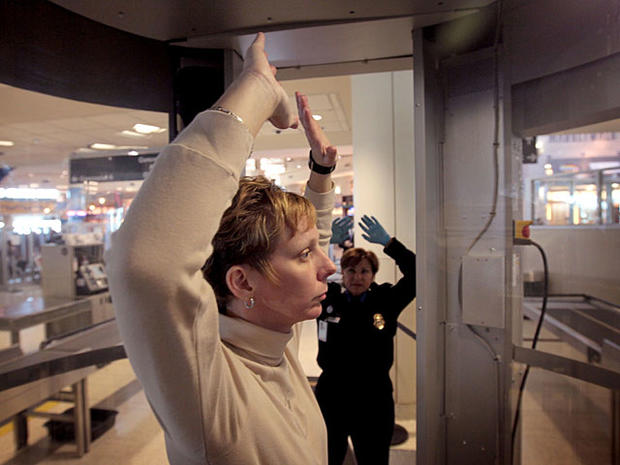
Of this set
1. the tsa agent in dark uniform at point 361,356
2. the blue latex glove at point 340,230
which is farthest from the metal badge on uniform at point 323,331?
the blue latex glove at point 340,230

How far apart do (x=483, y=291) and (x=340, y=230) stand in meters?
0.71

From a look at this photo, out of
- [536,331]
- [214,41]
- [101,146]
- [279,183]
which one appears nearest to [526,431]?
[536,331]

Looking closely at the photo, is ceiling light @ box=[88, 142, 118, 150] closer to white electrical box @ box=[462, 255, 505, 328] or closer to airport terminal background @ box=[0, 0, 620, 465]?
airport terminal background @ box=[0, 0, 620, 465]

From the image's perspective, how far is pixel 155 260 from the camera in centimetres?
42

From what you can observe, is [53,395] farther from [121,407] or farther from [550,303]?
[550,303]

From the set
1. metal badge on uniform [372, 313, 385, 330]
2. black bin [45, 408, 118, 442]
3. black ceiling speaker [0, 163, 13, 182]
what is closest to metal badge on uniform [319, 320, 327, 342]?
metal badge on uniform [372, 313, 385, 330]

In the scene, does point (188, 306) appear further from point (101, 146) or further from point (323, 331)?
point (101, 146)

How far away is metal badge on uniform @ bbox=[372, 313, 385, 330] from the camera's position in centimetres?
185

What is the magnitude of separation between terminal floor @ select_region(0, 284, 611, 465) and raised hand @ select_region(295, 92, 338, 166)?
122 cm

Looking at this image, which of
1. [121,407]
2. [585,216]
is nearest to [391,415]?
[585,216]

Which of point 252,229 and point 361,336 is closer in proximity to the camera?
point 252,229

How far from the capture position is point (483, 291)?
166cm

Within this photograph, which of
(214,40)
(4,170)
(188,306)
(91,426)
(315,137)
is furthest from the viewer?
(91,426)

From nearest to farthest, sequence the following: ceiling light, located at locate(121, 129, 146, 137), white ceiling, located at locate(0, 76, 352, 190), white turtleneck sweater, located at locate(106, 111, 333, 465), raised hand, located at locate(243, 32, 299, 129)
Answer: white turtleneck sweater, located at locate(106, 111, 333, 465)
raised hand, located at locate(243, 32, 299, 129)
white ceiling, located at locate(0, 76, 352, 190)
ceiling light, located at locate(121, 129, 146, 137)
